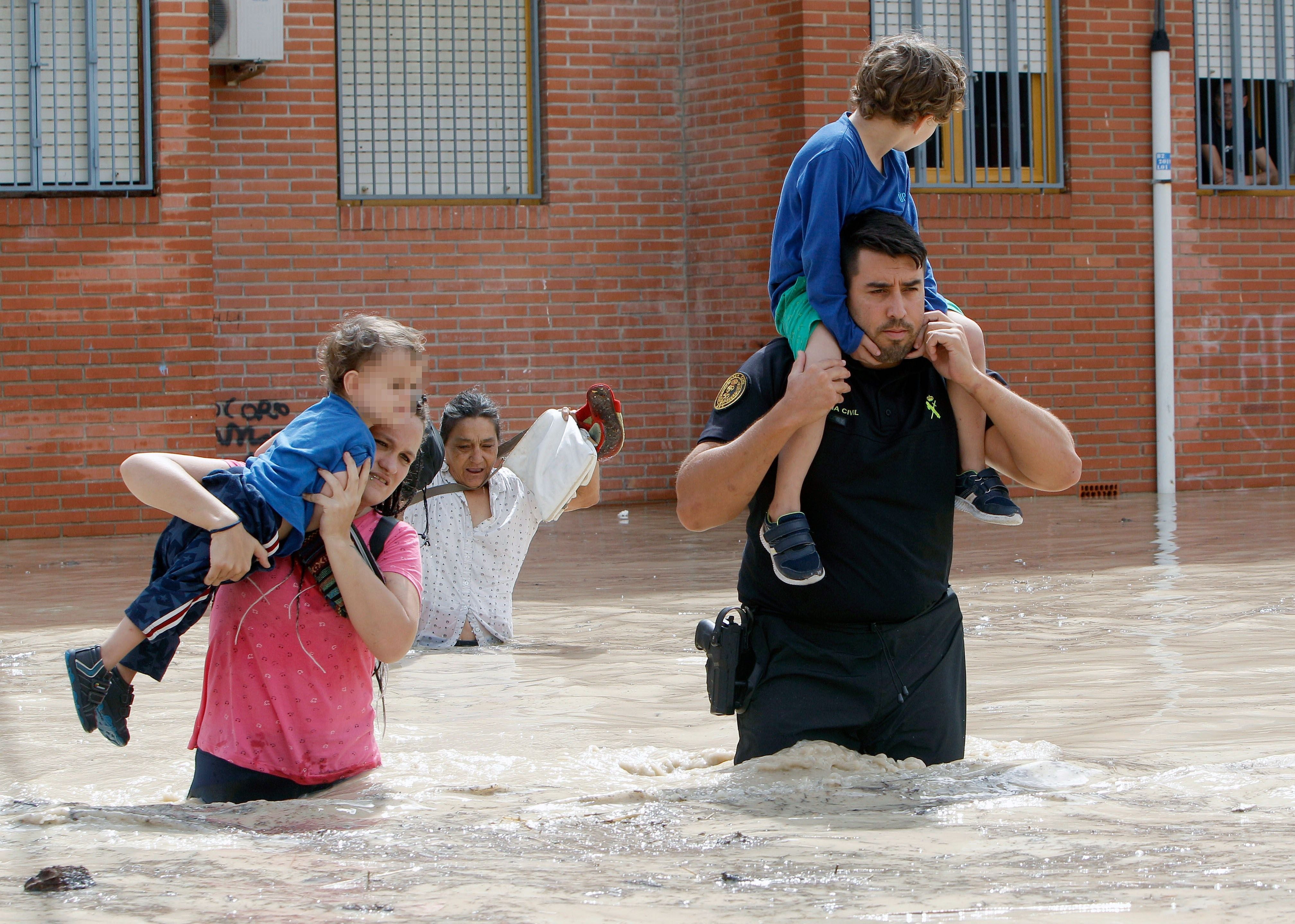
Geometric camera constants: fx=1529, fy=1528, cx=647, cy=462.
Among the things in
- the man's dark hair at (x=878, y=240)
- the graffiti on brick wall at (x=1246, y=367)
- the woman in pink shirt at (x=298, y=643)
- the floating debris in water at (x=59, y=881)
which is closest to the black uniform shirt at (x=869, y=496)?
the man's dark hair at (x=878, y=240)

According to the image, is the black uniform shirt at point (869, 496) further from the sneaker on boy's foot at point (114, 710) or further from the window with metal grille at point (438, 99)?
the window with metal grille at point (438, 99)

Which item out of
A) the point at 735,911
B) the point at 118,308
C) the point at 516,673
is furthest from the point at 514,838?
the point at 118,308

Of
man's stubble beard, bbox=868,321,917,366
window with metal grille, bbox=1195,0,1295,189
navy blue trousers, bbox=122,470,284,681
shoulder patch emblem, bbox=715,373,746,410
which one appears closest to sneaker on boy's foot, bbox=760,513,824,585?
shoulder patch emblem, bbox=715,373,746,410

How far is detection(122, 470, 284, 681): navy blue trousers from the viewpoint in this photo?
3.66 meters

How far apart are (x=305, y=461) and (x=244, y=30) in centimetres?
841

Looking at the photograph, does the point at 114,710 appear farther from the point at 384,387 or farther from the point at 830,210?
the point at 830,210

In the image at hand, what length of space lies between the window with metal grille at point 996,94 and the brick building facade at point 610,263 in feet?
0.56

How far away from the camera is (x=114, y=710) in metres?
3.85

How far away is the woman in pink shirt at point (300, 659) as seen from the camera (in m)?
3.66

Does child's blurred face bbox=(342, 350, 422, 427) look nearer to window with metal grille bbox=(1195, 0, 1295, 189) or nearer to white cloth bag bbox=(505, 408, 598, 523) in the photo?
white cloth bag bbox=(505, 408, 598, 523)

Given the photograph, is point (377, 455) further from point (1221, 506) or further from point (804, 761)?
point (1221, 506)

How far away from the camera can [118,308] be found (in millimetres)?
11070

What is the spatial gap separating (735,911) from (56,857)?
146 cm

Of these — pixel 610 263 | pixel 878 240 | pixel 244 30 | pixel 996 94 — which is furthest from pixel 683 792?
pixel 996 94
